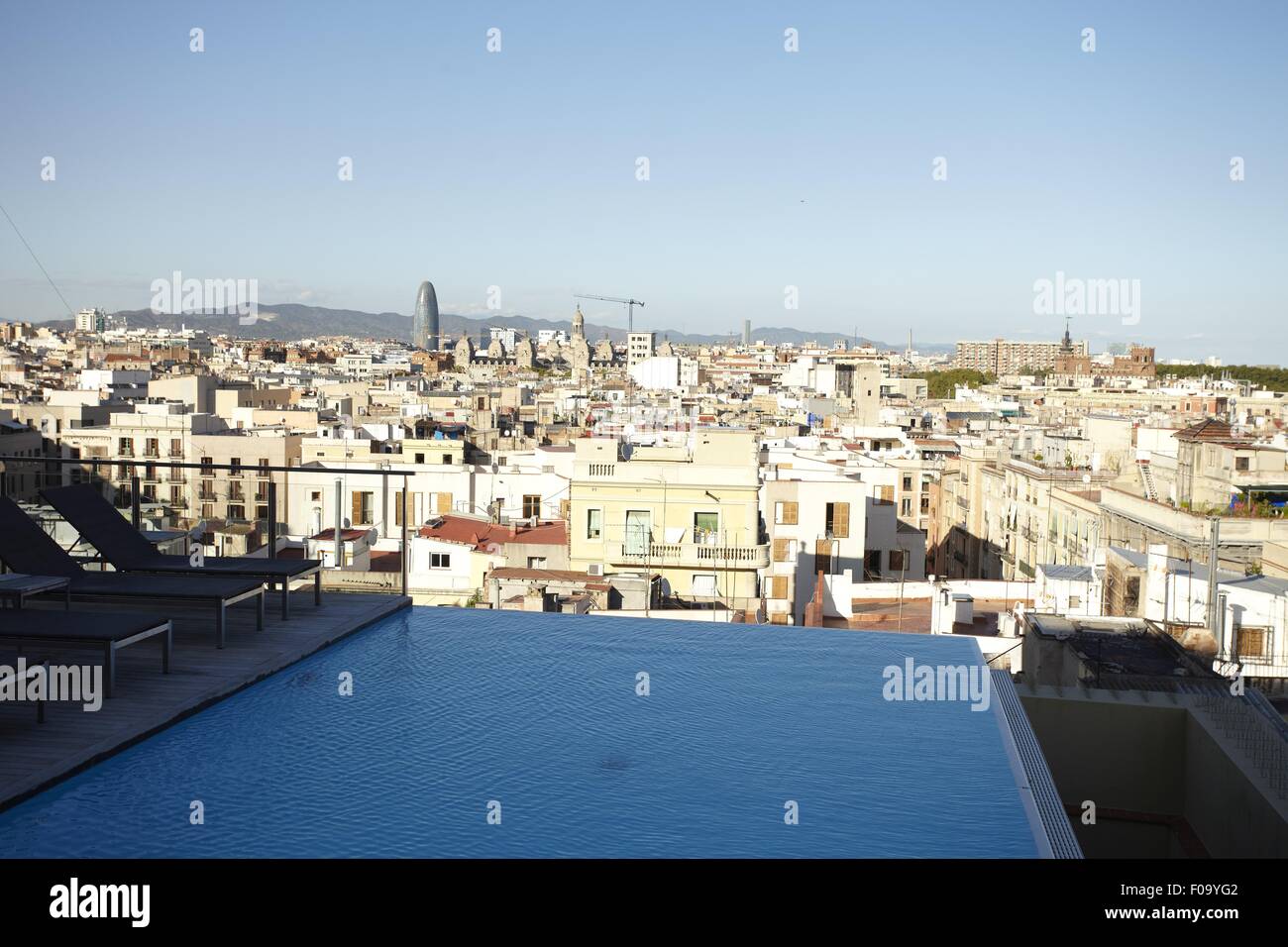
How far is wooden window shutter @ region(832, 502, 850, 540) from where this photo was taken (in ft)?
69.4

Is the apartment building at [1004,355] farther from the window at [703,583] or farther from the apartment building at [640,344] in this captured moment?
the window at [703,583]

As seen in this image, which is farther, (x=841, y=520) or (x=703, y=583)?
(x=841, y=520)

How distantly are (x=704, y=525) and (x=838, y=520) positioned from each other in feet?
16.1

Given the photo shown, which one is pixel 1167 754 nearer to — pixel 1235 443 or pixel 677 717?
pixel 677 717

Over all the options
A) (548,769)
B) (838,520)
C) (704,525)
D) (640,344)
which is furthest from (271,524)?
(640,344)

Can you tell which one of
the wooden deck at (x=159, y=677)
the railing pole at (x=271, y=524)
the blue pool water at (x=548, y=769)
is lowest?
the blue pool water at (x=548, y=769)

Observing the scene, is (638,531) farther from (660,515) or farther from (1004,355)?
(1004,355)

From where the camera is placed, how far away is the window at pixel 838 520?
2114 centimetres

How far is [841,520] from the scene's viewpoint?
21.2 meters

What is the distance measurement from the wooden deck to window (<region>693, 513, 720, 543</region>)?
1035cm

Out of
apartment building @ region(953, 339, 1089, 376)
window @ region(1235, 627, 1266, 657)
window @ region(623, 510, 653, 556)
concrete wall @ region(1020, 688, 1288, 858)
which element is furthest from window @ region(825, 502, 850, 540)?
apartment building @ region(953, 339, 1089, 376)

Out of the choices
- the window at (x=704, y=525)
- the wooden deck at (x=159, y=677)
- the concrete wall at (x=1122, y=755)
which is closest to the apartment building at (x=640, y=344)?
the window at (x=704, y=525)
